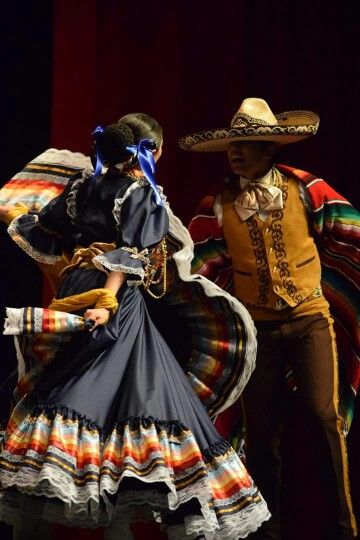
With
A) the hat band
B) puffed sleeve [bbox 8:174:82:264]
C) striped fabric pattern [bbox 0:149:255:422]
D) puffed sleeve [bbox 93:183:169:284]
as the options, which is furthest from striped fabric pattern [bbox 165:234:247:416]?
the hat band

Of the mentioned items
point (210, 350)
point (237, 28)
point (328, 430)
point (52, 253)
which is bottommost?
point (328, 430)

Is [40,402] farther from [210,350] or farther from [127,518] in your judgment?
[210,350]

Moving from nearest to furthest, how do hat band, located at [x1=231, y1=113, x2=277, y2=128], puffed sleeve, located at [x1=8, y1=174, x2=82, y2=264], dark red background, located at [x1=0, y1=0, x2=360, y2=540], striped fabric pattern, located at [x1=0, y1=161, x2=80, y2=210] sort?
puffed sleeve, located at [x1=8, y1=174, x2=82, y2=264] < striped fabric pattern, located at [x1=0, y1=161, x2=80, y2=210] < hat band, located at [x1=231, y1=113, x2=277, y2=128] < dark red background, located at [x1=0, y1=0, x2=360, y2=540]

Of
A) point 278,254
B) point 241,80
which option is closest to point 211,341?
point 278,254

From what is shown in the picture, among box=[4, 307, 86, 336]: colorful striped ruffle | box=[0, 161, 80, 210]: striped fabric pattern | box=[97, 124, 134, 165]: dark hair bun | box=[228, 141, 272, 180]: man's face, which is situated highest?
box=[97, 124, 134, 165]: dark hair bun

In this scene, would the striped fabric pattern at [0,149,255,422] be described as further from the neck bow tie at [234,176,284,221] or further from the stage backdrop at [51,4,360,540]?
the stage backdrop at [51,4,360,540]

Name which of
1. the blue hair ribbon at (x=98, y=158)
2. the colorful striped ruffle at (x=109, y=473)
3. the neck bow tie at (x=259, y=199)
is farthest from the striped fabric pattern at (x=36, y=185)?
the colorful striped ruffle at (x=109, y=473)

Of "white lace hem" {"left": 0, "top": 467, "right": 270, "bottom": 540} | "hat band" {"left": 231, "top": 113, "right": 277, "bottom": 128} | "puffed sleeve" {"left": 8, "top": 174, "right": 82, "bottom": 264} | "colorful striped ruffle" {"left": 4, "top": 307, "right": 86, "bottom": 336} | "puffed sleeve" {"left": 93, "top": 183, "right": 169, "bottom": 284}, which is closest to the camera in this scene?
"white lace hem" {"left": 0, "top": 467, "right": 270, "bottom": 540}

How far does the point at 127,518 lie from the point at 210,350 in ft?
2.13

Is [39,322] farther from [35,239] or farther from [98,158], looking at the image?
[98,158]

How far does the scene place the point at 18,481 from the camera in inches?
122

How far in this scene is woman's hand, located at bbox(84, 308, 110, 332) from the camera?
3258mm

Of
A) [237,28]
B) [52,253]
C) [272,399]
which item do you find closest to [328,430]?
[272,399]

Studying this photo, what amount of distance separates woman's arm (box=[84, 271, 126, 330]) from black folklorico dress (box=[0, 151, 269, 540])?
0.03m
